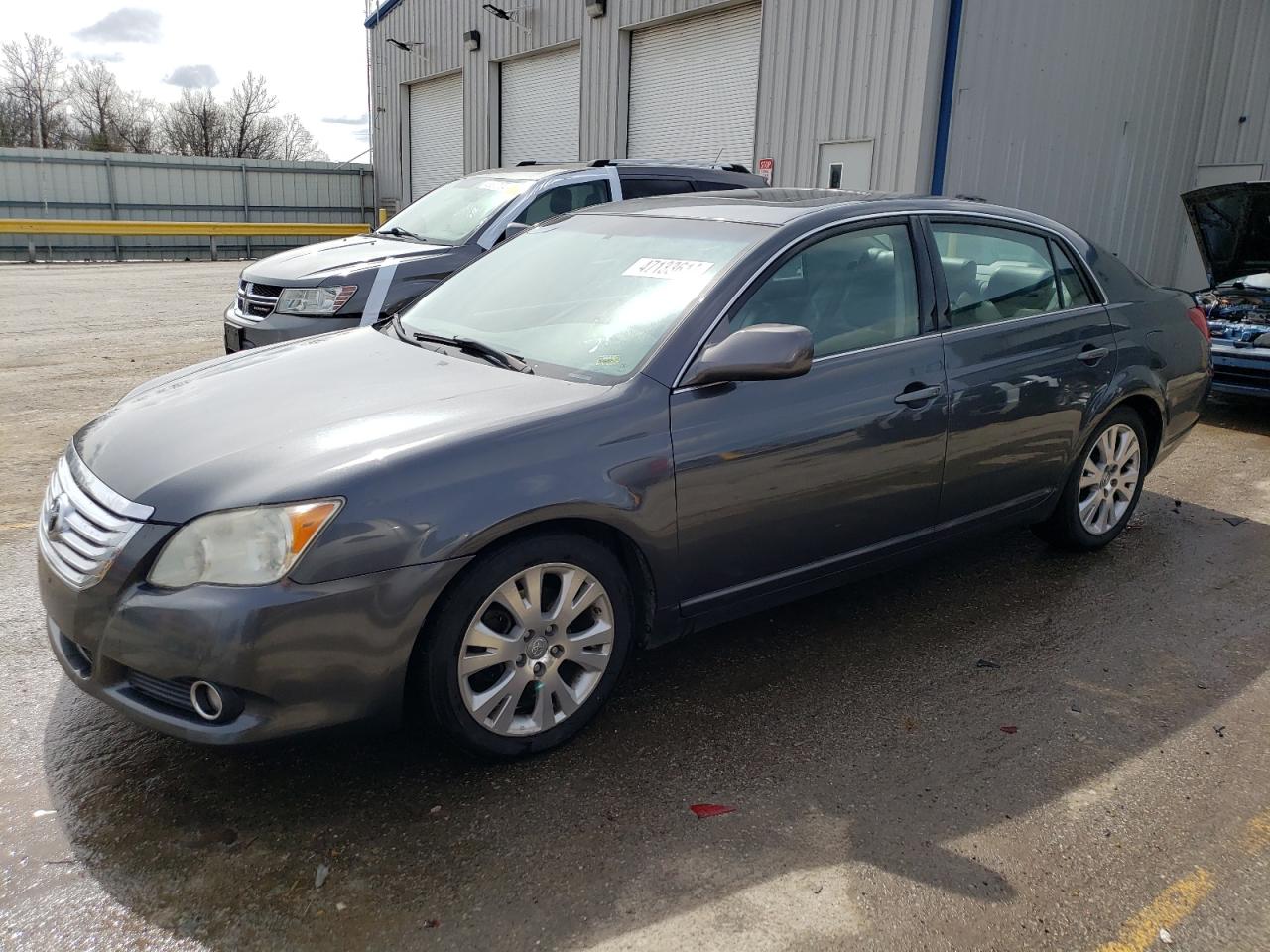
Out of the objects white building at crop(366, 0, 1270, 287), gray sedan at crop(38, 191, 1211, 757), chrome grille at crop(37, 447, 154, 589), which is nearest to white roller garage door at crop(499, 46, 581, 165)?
white building at crop(366, 0, 1270, 287)

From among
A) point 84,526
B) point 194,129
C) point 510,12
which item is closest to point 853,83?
point 510,12

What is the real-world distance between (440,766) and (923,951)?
1419 millimetres

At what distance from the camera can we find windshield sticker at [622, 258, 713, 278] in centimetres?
353

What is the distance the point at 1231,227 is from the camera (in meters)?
8.27

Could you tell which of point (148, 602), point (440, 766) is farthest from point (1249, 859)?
point (148, 602)

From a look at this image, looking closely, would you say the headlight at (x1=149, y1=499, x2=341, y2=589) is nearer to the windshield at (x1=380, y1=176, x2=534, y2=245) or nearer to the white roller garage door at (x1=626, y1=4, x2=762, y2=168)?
the windshield at (x1=380, y1=176, x2=534, y2=245)

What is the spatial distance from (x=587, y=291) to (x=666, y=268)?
1.01 ft

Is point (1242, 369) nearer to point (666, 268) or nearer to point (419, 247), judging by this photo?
point (666, 268)

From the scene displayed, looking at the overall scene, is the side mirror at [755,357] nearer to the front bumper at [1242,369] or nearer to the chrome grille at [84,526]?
the chrome grille at [84,526]

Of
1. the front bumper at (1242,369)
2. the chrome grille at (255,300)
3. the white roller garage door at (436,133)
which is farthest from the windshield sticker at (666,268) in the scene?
the white roller garage door at (436,133)

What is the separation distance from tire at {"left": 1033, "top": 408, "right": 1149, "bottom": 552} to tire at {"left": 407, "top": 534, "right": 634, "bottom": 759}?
252 centimetres

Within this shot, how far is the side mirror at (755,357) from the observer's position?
312 centimetres

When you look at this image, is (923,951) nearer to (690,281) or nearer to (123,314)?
(690,281)

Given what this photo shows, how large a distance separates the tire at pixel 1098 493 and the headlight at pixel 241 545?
135 inches
